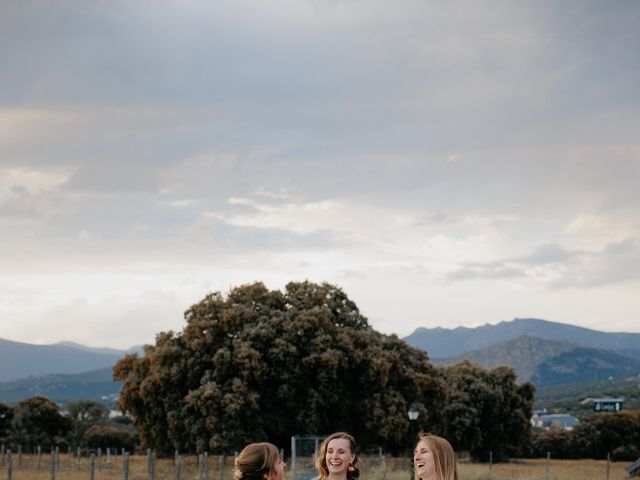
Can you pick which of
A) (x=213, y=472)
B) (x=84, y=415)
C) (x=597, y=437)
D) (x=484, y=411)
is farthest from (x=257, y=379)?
(x=597, y=437)

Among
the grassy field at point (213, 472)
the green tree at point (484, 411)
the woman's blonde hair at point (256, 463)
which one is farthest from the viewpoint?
the green tree at point (484, 411)

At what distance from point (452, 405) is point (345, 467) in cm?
4962

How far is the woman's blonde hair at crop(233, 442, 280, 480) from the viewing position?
6.20m

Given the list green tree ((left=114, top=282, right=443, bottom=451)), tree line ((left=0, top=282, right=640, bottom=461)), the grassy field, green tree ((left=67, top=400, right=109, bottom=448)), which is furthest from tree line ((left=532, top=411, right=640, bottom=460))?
green tree ((left=114, top=282, right=443, bottom=451))

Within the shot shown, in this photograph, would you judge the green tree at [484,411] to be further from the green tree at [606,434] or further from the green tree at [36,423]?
the green tree at [36,423]

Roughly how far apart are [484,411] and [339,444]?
171ft

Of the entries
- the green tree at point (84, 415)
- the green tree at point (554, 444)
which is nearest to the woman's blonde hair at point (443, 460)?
the green tree at point (84, 415)

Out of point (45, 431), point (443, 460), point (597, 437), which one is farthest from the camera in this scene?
point (597, 437)

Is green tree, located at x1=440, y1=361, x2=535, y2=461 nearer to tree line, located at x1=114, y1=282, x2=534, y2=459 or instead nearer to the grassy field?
the grassy field

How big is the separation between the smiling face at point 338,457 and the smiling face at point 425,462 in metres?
1.00

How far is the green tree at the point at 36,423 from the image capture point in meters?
56.5

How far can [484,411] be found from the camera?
189 feet

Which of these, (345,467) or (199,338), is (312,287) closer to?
(199,338)

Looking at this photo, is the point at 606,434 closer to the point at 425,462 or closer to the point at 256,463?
the point at 425,462
